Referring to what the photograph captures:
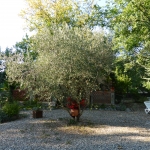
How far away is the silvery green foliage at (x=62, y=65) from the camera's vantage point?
9.10 meters

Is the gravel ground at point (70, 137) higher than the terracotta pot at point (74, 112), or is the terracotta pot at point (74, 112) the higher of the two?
the terracotta pot at point (74, 112)

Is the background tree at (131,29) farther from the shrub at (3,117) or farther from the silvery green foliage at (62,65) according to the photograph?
the shrub at (3,117)

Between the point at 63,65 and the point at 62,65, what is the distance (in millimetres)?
40

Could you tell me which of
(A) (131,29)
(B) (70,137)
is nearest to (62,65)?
(B) (70,137)

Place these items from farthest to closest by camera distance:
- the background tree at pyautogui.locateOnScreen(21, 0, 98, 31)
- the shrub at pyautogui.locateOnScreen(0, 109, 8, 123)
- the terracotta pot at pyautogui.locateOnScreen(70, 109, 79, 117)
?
the background tree at pyautogui.locateOnScreen(21, 0, 98, 31) → the shrub at pyautogui.locateOnScreen(0, 109, 8, 123) → the terracotta pot at pyautogui.locateOnScreen(70, 109, 79, 117)

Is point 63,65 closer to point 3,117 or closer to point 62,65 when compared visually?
point 62,65

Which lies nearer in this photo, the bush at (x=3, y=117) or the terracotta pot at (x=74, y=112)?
the terracotta pot at (x=74, y=112)

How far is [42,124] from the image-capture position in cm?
1056

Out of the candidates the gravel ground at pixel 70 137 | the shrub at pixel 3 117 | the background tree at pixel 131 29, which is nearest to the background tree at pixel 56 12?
the background tree at pixel 131 29

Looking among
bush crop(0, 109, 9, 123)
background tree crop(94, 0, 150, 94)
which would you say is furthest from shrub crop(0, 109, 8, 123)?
background tree crop(94, 0, 150, 94)

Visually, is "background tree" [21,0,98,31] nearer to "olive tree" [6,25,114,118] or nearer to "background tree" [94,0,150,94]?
"background tree" [94,0,150,94]

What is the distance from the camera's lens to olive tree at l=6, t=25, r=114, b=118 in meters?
9.10

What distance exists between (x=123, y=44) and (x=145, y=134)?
7.11 meters

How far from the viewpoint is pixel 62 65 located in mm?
9047
